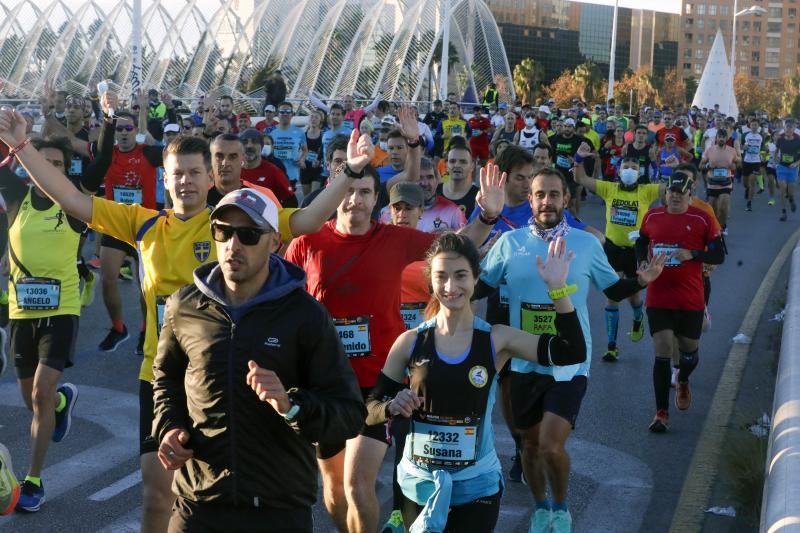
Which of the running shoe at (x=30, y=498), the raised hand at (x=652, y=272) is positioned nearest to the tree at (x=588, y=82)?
the raised hand at (x=652, y=272)

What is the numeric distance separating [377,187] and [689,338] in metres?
3.87

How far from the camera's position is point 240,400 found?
144 inches

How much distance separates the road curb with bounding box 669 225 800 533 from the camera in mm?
6508

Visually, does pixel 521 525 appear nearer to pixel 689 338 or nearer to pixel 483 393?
pixel 483 393

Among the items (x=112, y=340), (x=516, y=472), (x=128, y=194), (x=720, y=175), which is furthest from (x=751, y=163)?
(x=516, y=472)

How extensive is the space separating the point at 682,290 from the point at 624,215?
2.95 meters

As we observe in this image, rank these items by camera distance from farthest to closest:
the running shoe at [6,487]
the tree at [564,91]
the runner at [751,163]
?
the tree at [564,91] < the runner at [751,163] < the running shoe at [6,487]

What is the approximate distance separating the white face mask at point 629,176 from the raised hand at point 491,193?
19.3ft

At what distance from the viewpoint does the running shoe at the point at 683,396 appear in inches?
351

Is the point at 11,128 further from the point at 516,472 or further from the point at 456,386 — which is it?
the point at 516,472

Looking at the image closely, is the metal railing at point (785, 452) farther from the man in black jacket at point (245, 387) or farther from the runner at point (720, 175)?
the runner at point (720, 175)

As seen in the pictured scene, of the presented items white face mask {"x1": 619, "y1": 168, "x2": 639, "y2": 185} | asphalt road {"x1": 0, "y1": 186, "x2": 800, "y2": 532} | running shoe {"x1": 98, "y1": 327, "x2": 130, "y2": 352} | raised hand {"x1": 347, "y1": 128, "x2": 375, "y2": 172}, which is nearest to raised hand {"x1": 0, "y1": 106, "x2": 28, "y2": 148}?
raised hand {"x1": 347, "y1": 128, "x2": 375, "y2": 172}

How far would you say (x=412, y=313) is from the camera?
6906 millimetres

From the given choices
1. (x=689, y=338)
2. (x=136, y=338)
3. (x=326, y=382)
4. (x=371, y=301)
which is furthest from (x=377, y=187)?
(x=136, y=338)
